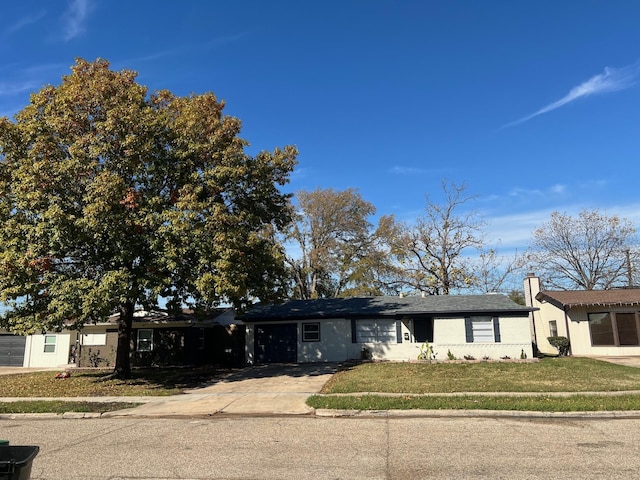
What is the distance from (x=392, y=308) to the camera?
26734mm

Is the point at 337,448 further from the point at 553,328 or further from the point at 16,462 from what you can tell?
the point at 553,328

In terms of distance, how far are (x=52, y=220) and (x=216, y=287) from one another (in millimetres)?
5479

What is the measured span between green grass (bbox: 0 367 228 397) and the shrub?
726 inches

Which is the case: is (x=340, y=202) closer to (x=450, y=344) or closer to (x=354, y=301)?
(x=354, y=301)

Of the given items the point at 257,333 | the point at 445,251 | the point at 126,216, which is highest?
the point at 445,251

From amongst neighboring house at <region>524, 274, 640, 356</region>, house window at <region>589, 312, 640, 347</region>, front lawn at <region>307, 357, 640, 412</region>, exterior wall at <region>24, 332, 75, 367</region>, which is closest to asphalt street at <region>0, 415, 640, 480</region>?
front lawn at <region>307, 357, 640, 412</region>

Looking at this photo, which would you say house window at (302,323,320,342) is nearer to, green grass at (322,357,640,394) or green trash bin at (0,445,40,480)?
green grass at (322,357,640,394)

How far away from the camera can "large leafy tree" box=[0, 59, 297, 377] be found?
1526cm

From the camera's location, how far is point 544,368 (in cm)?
2011

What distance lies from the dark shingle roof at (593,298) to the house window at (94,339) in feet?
89.6

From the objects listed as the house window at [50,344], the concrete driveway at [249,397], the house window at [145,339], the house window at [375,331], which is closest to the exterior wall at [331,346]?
the house window at [375,331]

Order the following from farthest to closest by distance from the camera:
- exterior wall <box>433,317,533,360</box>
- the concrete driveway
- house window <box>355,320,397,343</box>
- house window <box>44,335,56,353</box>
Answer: house window <box>44,335,56,353</box> < house window <box>355,320,397,343</box> < exterior wall <box>433,317,533,360</box> < the concrete driveway

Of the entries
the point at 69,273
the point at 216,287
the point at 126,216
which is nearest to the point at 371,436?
the point at 216,287

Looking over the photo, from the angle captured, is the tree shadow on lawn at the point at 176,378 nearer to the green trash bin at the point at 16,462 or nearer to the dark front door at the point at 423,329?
the dark front door at the point at 423,329
